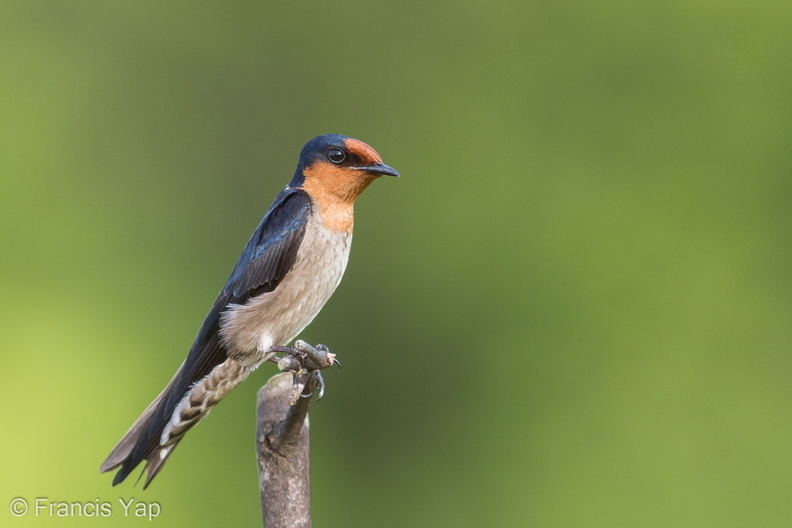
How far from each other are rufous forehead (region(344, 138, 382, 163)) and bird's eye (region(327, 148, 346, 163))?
4 centimetres

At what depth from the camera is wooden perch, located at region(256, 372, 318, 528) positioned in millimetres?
3990

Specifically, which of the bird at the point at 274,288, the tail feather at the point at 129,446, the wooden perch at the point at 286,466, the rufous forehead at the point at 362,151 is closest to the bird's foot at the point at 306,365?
the wooden perch at the point at 286,466

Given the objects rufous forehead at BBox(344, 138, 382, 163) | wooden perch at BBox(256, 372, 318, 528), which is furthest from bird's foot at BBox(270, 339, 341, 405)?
rufous forehead at BBox(344, 138, 382, 163)

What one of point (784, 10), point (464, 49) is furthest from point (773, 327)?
point (464, 49)

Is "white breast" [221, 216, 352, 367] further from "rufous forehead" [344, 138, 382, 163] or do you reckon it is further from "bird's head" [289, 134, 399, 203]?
"rufous forehead" [344, 138, 382, 163]

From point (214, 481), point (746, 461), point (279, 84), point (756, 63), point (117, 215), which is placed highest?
point (756, 63)

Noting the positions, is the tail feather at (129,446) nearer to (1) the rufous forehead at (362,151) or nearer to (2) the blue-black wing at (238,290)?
(2) the blue-black wing at (238,290)

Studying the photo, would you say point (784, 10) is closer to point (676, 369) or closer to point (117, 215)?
point (676, 369)

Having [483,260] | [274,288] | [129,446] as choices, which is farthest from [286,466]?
[483,260]

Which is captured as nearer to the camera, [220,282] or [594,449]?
[594,449]

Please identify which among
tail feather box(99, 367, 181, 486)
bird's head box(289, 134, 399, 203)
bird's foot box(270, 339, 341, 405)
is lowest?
tail feather box(99, 367, 181, 486)

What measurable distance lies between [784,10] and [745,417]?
3.14 meters

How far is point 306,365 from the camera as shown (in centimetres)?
422

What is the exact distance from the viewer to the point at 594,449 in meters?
8.17
